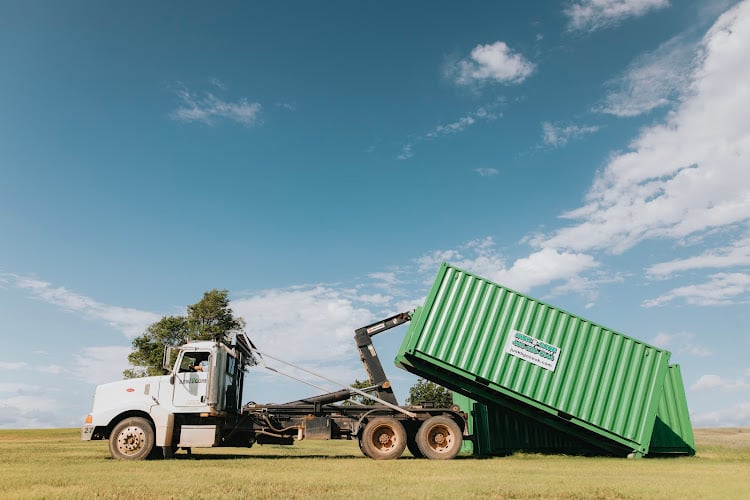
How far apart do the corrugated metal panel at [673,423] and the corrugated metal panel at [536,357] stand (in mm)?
3385

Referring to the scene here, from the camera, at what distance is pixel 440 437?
14.8 m

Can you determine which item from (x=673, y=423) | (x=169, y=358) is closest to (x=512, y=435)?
(x=673, y=423)

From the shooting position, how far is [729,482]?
9844 mm

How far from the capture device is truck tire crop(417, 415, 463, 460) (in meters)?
14.6

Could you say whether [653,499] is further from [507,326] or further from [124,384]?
[124,384]

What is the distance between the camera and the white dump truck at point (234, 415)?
534 inches

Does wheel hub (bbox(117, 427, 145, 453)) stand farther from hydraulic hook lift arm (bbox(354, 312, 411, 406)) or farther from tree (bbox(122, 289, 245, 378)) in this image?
tree (bbox(122, 289, 245, 378))

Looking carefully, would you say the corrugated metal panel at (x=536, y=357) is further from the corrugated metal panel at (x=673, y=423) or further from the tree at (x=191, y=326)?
the tree at (x=191, y=326)

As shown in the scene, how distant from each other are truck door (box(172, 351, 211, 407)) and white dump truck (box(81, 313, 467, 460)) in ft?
0.08

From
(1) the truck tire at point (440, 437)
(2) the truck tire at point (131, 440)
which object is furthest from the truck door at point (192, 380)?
(1) the truck tire at point (440, 437)

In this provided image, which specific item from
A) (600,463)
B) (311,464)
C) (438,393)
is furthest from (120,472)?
(438,393)

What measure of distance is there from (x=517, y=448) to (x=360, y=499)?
11401 mm

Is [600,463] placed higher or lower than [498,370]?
lower

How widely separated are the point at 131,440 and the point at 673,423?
1587cm
